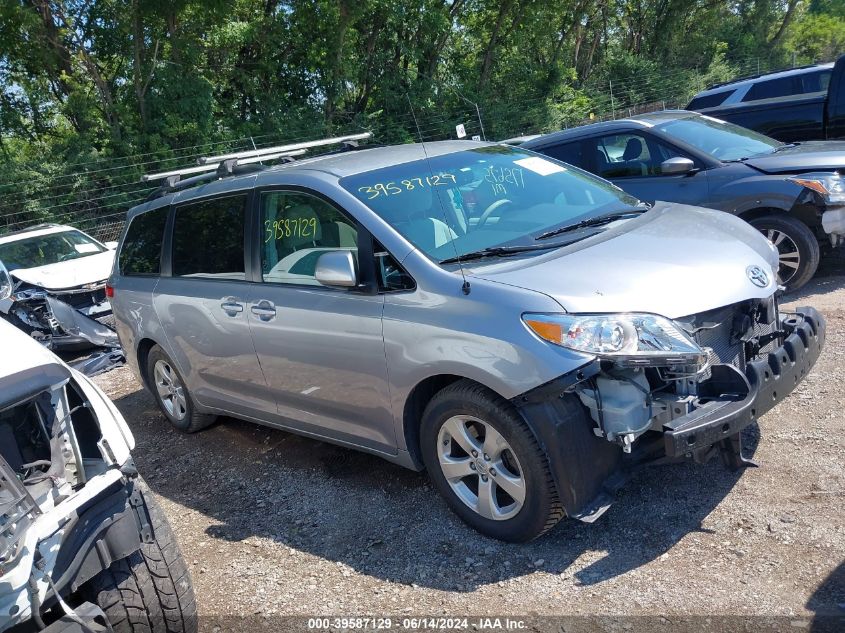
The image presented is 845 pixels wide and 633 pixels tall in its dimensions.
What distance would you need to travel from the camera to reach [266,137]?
58.7 ft

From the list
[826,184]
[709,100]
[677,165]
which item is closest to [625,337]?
[677,165]

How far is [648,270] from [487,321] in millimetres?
791

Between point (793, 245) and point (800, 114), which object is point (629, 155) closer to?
point (793, 245)

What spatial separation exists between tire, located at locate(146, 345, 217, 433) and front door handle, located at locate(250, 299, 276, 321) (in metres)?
1.35

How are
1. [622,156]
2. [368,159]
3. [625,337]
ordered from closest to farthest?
[625,337], [368,159], [622,156]

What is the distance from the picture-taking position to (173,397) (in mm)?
5945

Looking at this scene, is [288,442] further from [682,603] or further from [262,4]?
[262,4]

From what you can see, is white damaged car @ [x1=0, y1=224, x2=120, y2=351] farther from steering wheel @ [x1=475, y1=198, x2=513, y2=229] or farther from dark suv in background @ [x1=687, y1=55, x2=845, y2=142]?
dark suv in background @ [x1=687, y1=55, x2=845, y2=142]

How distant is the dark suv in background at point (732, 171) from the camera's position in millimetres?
6645

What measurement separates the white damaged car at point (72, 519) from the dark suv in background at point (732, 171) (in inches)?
203

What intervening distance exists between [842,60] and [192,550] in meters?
9.73

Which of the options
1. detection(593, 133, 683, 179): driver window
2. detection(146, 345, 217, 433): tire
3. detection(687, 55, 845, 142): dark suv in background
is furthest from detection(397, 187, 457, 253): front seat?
detection(687, 55, 845, 142): dark suv in background

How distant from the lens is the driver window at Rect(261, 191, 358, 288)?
4207 millimetres

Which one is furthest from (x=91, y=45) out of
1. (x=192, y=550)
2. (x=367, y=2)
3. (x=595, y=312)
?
(x=595, y=312)
